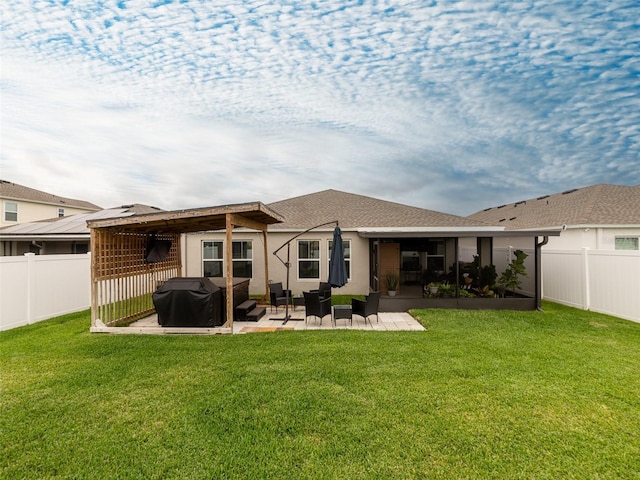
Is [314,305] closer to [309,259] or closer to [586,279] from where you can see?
[309,259]

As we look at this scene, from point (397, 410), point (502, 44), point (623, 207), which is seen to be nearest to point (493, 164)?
point (623, 207)

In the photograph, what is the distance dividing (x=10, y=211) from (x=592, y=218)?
33708 mm

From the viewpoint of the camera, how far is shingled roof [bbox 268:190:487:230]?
1397 centimetres

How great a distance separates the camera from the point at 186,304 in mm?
7680

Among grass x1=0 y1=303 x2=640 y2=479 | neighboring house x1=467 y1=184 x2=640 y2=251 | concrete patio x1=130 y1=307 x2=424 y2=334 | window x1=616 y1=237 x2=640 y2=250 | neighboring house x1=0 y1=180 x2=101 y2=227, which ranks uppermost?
neighboring house x1=0 y1=180 x2=101 y2=227

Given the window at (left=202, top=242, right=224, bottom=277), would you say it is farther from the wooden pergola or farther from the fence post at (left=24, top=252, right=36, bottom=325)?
the fence post at (left=24, top=252, right=36, bottom=325)

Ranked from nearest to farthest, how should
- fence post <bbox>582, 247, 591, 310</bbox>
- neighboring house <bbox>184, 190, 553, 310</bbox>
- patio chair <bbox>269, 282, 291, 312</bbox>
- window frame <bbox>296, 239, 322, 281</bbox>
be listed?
1. fence post <bbox>582, 247, 591, 310</bbox>
2. patio chair <bbox>269, 282, 291, 312</bbox>
3. neighboring house <bbox>184, 190, 553, 310</bbox>
4. window frame <bbox>296, 239, 322, 281</bbox>

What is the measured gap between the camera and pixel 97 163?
17078 millimetres

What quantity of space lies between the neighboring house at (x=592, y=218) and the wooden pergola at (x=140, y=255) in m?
10.8

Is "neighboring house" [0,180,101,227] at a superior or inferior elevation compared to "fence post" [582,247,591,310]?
superior

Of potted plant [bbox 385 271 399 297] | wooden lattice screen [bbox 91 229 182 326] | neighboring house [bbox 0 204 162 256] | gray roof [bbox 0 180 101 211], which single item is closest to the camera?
wooden lattice screen [bbox 91 229 182 326]

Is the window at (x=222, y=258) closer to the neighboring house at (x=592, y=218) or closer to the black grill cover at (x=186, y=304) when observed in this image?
the black grill cover at (x=186, y=304)

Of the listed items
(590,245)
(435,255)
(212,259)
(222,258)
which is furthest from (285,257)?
(590,245)

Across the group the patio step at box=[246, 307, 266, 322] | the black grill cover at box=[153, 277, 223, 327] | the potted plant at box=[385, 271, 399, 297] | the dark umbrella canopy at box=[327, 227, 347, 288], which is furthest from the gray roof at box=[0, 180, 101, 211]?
the potted plant at box=[385, 271, 399, 297]
